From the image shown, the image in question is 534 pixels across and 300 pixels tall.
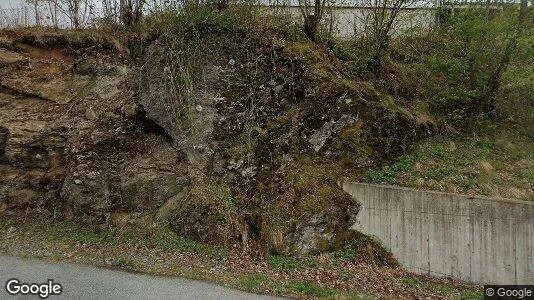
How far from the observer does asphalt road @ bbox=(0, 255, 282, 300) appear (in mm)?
5426

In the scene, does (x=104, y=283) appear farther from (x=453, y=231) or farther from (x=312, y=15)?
(x=312, y=15)

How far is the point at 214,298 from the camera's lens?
550 centimetres

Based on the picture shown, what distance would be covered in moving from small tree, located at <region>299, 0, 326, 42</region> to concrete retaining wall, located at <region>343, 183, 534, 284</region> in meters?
5.14

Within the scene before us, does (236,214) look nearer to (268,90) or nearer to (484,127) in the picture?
(268,90)

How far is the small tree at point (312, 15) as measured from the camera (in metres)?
10.1

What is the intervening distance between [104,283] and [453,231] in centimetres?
636

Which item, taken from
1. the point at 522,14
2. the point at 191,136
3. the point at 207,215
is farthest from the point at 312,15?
the point at 207,215

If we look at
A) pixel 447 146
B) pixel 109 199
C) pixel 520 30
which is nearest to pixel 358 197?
pixel 447 146

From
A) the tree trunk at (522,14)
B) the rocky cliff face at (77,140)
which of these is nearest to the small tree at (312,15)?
the tree trunk at (522,14)

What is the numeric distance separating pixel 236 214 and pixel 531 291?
5.70 m

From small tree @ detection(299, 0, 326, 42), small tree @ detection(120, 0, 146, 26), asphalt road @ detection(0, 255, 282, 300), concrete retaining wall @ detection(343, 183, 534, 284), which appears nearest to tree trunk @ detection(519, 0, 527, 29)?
concrete retaining wall @ detection(343, 183, 534, 284)

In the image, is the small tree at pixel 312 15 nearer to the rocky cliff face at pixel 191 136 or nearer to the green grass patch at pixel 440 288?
the rocky cliff face at pixel 191 136

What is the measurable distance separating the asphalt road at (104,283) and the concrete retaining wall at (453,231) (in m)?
3.10

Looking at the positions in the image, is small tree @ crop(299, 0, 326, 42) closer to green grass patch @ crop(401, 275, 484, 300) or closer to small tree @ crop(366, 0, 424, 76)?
small tree @ crop(366, 0, 424, 76)
